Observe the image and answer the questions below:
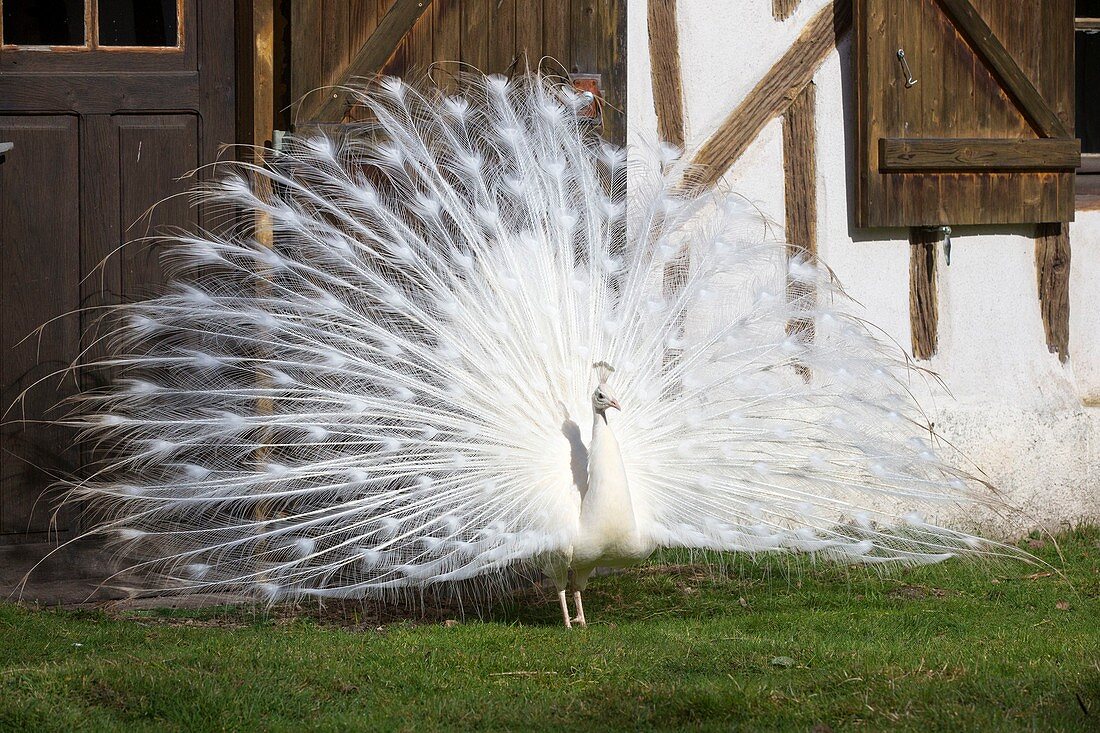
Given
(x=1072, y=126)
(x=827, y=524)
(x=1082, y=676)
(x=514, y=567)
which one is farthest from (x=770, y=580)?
(x=1072, y=126)

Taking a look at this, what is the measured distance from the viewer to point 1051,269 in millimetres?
7039

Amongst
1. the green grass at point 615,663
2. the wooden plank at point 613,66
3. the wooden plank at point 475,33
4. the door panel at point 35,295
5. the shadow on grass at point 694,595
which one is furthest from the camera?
the wooden plank at point 613,66

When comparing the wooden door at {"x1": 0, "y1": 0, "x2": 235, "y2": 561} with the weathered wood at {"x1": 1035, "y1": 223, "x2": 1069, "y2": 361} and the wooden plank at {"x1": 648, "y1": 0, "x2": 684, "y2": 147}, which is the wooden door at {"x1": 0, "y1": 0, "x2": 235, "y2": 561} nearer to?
the wooden plank at {"x1": 648, "y1": 0, "x2": 684, "y2": 147}

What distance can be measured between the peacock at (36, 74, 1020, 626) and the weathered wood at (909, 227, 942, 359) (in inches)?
56.7

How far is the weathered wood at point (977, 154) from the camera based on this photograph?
6582 millimetres

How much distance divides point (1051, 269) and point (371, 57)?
153 inches

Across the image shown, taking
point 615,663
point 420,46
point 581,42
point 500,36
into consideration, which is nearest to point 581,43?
point 581,42

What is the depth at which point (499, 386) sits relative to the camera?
511cm

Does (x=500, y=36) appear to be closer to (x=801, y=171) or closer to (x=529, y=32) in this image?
(x=529, y=32)

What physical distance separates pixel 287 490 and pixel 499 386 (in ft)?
3.05

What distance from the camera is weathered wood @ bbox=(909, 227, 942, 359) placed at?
6.84m

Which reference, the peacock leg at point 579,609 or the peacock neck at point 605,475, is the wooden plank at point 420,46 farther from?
the peacock leg at point 579,609

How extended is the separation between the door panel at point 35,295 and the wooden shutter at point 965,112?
393cm

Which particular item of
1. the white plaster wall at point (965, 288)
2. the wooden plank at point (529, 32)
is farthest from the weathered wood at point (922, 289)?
the wooden plank at point (529, 32)
